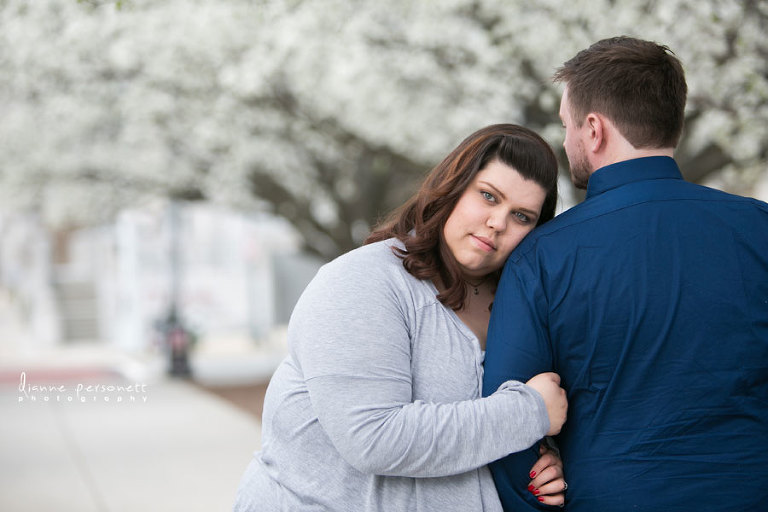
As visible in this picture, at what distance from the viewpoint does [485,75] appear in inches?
340

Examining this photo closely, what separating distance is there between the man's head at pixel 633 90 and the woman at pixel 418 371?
7.3 inches

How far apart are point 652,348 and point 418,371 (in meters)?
0.57

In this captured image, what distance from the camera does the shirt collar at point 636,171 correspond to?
7.13ft

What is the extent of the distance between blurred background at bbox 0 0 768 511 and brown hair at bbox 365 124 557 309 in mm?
3032

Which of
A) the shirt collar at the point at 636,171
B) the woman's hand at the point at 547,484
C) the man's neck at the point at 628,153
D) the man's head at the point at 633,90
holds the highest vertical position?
the man's head at the point at 633,90

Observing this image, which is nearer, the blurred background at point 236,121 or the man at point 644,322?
the man at point 644,322

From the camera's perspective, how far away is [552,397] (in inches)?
81.0

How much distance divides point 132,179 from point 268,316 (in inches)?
566

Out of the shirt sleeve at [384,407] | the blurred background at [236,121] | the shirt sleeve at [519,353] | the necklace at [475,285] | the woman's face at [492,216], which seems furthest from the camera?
the blurred background at [236,121]

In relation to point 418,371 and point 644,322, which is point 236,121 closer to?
point 418,371

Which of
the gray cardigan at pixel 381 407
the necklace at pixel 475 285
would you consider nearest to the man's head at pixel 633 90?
the necklace at pixel 475 285

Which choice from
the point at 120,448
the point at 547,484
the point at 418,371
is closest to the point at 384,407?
the point at 418,371

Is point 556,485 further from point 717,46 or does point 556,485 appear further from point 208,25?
point 208,25

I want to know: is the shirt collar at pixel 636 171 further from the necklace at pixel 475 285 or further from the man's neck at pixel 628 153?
the necklace at pixel 475 285
